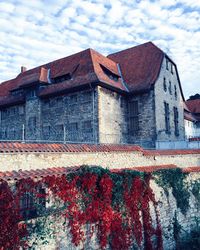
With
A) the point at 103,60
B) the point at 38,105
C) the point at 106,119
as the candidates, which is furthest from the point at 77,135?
the point at 103,60

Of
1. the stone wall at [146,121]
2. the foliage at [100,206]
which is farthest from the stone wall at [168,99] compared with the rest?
the foliage at [100,206]

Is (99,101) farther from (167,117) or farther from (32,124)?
Answer: (167,117)

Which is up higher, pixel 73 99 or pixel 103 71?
pixel 103 71

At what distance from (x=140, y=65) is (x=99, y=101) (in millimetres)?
7415

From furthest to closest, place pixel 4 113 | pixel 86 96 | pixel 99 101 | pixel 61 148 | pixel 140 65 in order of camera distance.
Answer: pixel 4 113 → pixel 140 65 → pixel 86 96 → pixel 99 101 → pixel 61 148

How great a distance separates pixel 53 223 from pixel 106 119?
14547 mm

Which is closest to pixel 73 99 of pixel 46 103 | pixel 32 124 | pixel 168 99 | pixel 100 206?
pixel 46 103

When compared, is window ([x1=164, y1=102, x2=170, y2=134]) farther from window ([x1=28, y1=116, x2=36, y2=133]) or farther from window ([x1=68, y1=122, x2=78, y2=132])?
window ([x1=28, y1=116, x2=36, y2=133])

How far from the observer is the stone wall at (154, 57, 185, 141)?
23.7 metres

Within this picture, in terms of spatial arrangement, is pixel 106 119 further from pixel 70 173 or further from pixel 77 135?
pixel 70 173

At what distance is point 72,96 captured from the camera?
22.9 m

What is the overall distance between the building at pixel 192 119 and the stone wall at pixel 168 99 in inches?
244

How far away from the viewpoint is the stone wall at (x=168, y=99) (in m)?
23.7

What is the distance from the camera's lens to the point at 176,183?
44.2 feet
